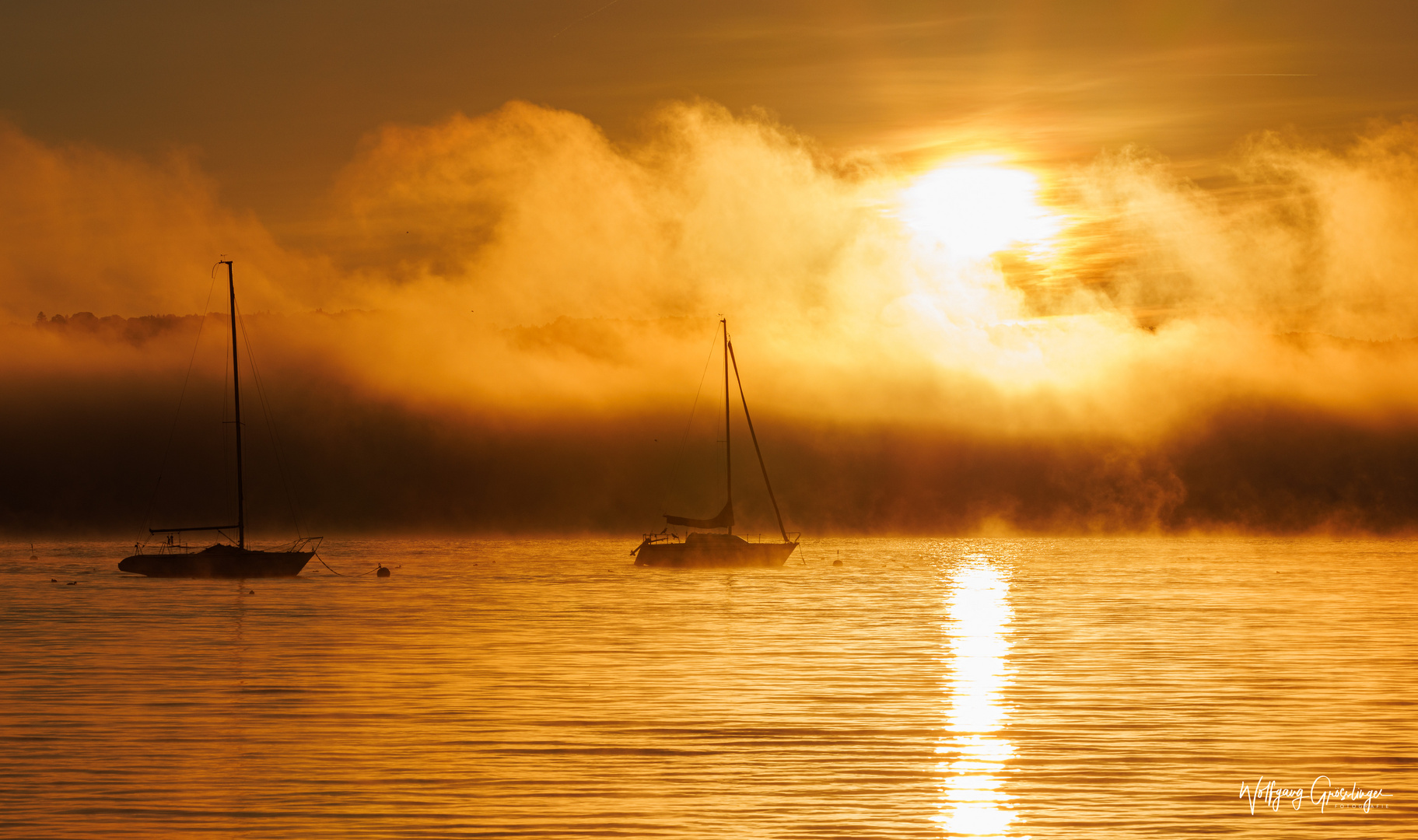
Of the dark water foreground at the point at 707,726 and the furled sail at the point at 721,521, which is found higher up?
the furled sail at the point at 721,521

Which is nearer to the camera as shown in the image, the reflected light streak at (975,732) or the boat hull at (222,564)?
the reflected light streak at (975,732)

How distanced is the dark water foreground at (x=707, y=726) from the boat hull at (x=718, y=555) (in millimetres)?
47351

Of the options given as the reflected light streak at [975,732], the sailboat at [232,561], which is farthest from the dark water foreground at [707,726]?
the sailboat at [232,561]

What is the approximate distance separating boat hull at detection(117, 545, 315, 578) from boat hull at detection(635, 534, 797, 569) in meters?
32.5

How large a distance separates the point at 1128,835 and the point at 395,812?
1182 centimetres

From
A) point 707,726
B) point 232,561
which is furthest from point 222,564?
point 707,726

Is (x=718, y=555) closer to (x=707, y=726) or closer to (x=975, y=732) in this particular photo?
(x=707, y=726)

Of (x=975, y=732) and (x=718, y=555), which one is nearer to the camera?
(x=975, y=732)

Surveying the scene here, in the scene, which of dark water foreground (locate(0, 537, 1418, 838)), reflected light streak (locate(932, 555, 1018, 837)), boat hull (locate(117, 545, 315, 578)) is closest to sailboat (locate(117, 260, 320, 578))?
boat hull (locate(117, 545, 315, 578))

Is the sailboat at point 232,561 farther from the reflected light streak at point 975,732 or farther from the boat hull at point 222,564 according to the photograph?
the reflected light streak at point 975,732

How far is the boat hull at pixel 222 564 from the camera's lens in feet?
358

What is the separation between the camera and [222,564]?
10906cm

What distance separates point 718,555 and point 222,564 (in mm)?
41799

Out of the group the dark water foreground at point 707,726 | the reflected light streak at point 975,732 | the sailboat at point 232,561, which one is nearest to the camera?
the reflected light streak at point 975,732
